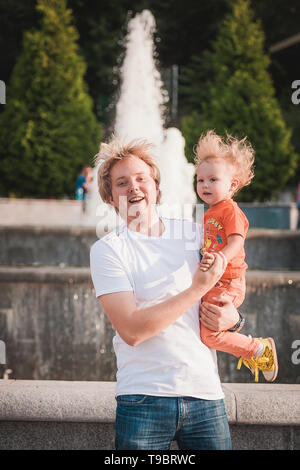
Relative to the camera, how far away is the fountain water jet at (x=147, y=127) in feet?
38.2

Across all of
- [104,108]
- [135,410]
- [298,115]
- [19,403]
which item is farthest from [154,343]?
[104,108]

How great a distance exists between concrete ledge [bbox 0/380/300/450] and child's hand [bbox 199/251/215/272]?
127 centimetres

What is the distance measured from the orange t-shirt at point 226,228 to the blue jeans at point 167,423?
0.54 meters

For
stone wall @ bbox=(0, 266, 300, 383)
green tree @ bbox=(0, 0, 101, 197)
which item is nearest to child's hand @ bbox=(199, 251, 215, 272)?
stone wall @ bbox=(0, 266, 300, 383)

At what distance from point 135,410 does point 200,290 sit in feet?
1.45

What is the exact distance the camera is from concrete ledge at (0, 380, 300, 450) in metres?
2.85

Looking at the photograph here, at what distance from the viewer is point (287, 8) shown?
26875 millimetres

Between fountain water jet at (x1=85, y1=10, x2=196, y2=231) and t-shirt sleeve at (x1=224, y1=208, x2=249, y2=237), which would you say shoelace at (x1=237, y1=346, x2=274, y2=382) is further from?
fountain water jet at (x1=85, y1=10, x2=196, y2=231)

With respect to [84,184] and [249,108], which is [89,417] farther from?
[249,108]

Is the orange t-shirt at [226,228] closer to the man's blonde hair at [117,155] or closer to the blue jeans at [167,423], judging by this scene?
the man's blonde hair at [117,155]

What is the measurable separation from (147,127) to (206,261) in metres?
15.2

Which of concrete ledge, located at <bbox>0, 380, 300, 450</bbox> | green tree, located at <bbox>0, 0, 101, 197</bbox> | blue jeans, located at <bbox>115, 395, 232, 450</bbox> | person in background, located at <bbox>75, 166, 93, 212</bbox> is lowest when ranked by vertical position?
concrete ledge, located at <bbox>0, 380, 300, 450</bbox>

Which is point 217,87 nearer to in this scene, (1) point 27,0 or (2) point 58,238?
(1) point 27,0

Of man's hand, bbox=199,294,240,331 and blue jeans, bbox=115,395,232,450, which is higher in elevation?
man's hand, bbox=199,294,240,331
